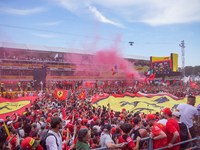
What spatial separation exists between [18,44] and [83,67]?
1492 cm

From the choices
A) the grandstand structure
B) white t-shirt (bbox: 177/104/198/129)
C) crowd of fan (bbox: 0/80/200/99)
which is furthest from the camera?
the grandstand structure

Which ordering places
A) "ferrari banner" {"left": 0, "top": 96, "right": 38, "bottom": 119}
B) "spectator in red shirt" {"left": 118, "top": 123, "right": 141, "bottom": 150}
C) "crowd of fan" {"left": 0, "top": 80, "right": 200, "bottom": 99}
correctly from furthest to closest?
"crowd of fan" {"left": 0, "top": 80, "right": 200, "bottom": 99} → "ferrari banner" {"left": 0, "top": 96, "right": 38, "bottom": 119} → "spectator in red shirt" {"left": 118, "top": 123, "right": 141, "bottom": 150}

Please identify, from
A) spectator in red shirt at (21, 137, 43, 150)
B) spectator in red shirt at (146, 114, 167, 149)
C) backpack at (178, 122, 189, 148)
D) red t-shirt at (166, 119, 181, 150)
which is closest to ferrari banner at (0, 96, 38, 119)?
spectator in red shirt at (21, 137, 43, 150)

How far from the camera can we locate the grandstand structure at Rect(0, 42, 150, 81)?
28.9m

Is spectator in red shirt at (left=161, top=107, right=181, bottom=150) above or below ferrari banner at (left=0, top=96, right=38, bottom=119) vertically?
above

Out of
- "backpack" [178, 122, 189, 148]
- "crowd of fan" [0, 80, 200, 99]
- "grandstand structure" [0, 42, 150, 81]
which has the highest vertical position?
"grandstand structure" [0, 42, 150, 81]

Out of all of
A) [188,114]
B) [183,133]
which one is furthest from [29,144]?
[188,114]

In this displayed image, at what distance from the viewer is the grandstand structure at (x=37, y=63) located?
2888 cm

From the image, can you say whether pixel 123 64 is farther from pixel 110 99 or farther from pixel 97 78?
pixel 110 99

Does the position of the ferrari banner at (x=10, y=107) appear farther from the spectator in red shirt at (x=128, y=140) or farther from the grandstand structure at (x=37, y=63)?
the grandstand structure at (x=37, y=63)

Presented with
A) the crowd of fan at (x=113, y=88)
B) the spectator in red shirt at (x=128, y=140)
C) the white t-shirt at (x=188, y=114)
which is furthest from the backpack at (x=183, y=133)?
the crowd of fan at (x=113, y=88)

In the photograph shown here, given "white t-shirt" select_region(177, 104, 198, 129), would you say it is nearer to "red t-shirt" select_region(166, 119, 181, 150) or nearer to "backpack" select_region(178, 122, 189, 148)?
"backpack" select_region(178, 122, 189, 148)

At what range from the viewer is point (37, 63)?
3175 centimetres

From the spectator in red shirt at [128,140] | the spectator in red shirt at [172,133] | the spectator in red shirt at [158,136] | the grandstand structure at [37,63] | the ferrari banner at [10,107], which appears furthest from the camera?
the grandstand structure at [37,63]
